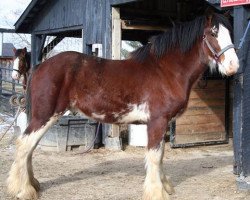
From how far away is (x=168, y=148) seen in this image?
354 inches

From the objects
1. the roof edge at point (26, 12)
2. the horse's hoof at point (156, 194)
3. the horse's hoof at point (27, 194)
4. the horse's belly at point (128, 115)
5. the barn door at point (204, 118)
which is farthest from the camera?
the roof edge at point (26, 12)

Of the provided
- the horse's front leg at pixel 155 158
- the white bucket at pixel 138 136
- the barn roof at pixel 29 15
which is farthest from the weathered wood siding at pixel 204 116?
the barn roof at pixel 29 15

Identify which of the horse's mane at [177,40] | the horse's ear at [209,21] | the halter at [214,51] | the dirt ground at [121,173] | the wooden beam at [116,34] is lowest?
the dirt ground at [121,173]

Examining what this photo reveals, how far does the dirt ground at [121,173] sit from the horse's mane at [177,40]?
1.93m

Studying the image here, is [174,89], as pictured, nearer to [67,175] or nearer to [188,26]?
[188,26]

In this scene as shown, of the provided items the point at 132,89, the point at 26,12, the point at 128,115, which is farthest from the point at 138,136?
the point at 26,12

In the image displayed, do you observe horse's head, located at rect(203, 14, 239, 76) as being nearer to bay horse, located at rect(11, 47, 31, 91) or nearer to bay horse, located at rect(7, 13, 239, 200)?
bay horse, located at rect(7, 13, 239, 200)

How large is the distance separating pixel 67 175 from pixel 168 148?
3.20 m

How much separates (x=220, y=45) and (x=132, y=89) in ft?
4.05

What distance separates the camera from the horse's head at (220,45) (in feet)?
15.4

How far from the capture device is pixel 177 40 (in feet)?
17.3

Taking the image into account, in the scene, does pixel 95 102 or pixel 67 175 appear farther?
pixel 67 175

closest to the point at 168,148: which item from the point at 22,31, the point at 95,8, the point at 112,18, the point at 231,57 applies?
the point at 112,18

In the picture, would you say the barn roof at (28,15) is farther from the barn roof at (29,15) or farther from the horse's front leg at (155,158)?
the horse's front leg at (155,158)
